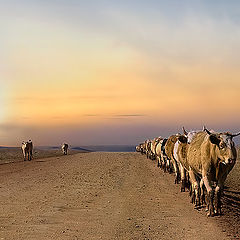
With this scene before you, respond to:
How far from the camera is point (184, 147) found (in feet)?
49.5

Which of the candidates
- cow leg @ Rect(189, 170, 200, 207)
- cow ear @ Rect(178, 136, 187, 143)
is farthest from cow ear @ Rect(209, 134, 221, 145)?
cow ear @ Rect(178, 136, 187, 143)

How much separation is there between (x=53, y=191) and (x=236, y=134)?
835 centimetres

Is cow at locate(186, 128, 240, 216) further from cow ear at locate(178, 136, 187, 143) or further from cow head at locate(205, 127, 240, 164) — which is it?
cow ear at locate(178, 136, 187, 143)

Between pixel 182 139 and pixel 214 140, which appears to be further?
pixel 182 139

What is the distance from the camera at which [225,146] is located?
1084cm

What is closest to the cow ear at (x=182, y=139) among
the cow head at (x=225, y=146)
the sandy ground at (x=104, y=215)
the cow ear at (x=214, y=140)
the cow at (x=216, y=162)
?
the sandy ground at (x=104, y=215)

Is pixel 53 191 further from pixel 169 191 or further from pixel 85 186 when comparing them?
pixel 169 191

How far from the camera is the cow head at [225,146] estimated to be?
10727 mm

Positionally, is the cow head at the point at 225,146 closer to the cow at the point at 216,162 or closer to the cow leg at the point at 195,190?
the cow at the point at 216,162

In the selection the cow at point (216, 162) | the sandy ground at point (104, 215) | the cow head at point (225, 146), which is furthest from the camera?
the cow at point (216, 162)

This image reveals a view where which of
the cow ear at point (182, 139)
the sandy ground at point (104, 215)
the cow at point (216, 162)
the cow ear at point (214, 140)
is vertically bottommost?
the sandy ground at point (104, 215)

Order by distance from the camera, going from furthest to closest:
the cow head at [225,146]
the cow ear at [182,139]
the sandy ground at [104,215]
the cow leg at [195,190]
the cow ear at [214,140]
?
the cow ear at [182,139]
the cow leg at [195,190]
the cow ear at [214,140]
the cow head at [225,146]
the sandy ground at [104,215]

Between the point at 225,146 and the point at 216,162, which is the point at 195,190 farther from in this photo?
the point at 225,146

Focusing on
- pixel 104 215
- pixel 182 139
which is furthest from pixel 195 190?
pixel 104 215
